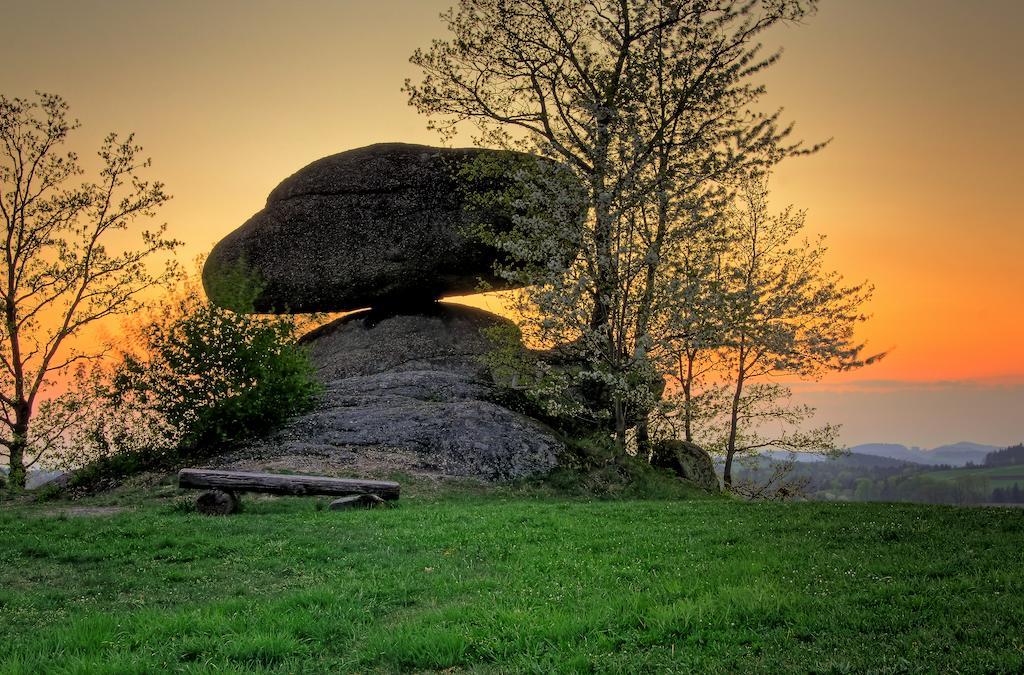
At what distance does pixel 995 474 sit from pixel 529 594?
156m

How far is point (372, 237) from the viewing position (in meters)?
38.3

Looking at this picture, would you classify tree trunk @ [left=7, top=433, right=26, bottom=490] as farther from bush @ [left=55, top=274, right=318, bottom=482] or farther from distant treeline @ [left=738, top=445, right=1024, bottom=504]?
distant treeline @ [left=738, top=445, right=1024, bottom=504]

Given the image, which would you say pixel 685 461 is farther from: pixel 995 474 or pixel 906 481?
pixel 995 474

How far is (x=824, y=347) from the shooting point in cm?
3278

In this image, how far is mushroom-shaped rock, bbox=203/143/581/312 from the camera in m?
37.9

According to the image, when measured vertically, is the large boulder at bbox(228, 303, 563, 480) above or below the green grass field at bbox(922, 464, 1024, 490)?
above

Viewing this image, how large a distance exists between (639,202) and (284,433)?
50.4 feet

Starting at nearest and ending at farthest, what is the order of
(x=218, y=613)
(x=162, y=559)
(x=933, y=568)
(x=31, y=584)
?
(x=218, y=613), (x=933, y=568), (x=31, y=584), (x=162, y=559)

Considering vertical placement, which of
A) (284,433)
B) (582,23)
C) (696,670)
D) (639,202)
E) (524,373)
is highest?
(582,23)

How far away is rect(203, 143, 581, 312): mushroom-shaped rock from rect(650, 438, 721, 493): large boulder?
11728 mm

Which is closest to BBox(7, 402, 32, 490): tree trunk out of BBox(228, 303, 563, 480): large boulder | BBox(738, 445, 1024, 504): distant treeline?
BBox(228, 303, 563, 480): large boulder

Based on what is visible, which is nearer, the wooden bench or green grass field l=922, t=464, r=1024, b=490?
the wooden bench

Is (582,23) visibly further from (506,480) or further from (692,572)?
(692,572)

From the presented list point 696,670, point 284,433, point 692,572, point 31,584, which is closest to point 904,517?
point 692,572
